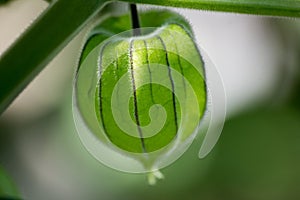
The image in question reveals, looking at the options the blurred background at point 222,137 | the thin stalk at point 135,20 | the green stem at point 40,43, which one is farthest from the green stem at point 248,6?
the blurred background at point 222,137

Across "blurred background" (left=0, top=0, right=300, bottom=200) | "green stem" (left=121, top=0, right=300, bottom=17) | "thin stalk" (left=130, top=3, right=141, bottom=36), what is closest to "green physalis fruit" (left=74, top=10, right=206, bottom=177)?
"thin stalk" (left=130, top=3, right=141, bottom=36)

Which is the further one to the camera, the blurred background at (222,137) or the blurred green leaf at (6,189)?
the blurred background at (222,137)

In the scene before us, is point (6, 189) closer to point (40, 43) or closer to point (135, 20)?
point (40, 43)

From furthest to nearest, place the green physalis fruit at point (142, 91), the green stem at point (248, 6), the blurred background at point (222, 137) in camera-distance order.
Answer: the blurred background at point (222, 137) → the green physalis fruit at point (142, 91) → the green stem at point (248, 6)

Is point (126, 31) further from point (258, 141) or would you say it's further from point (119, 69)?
point (258, 141)

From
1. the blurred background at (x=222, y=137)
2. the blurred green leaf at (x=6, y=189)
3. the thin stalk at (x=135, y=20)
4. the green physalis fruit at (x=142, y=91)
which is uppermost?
the blurred background at (x=222, y=137)

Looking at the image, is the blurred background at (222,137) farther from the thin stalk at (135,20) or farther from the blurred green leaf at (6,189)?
the blurred green leaf at (6,189)

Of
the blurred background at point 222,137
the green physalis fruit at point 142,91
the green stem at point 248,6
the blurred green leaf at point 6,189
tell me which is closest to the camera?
the blurred green leaf at point 6,189

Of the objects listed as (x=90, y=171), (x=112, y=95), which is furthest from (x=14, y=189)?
(x=90, y=171)

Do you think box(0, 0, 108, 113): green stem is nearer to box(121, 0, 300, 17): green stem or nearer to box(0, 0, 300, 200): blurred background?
box(121, 0, 300, 17): green stem
